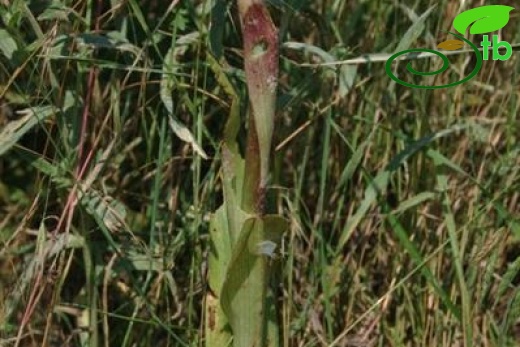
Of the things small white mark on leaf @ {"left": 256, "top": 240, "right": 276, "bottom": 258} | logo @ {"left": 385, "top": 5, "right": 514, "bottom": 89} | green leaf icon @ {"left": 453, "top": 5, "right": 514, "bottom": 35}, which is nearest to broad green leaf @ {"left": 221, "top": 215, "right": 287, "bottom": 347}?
small white mark on leaf @ {"left": 256, "top": 240, "right": 276, "bottom": 258}

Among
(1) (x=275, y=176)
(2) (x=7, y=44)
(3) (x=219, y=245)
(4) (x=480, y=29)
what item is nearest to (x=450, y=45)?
(4) (x=480, y=29)

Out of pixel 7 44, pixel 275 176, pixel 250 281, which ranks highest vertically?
pixel 7 44

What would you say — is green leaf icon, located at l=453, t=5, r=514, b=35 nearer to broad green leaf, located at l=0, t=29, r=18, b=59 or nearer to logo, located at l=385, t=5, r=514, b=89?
logo, located at l=385, t=5, r=514, b=89

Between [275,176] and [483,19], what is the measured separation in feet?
1.62

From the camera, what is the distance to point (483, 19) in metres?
1.65

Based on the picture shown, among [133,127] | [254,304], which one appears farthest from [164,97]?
[254,304]

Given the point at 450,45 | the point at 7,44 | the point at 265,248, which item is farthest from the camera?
the point at 450,45

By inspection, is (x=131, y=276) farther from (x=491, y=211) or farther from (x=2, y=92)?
(x=491, y=211)

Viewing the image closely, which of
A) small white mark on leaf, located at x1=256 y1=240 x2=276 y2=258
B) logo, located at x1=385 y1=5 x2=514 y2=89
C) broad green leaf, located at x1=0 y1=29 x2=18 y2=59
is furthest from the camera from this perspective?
logo, located at x1=385 y1=5 x2=514 y2=89

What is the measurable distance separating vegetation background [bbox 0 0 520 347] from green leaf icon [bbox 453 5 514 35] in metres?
0.04

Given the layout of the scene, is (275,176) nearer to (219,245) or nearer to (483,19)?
(219,245)

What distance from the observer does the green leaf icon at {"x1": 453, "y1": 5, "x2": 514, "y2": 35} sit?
1.62 meters

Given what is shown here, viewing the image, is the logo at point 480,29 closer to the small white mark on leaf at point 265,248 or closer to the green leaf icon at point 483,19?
the green leaf icon at point 483,19

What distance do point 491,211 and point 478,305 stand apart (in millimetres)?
201
